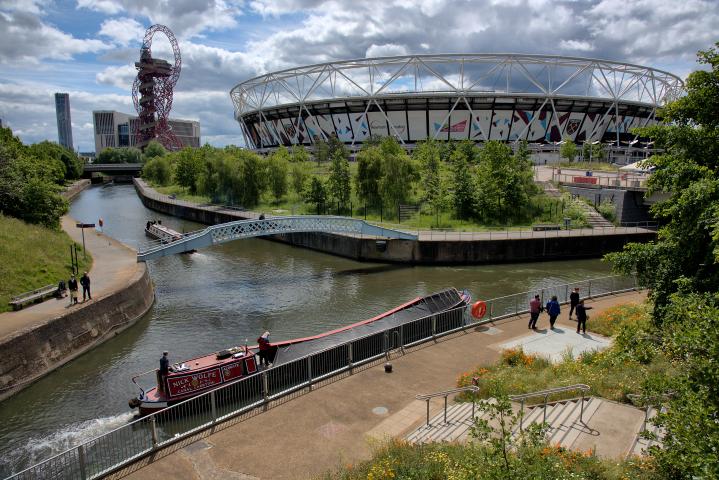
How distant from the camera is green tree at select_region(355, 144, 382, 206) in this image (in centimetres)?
4231

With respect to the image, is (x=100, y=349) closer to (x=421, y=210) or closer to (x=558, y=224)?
(x=421, y=210)

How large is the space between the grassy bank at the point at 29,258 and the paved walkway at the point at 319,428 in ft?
38.8

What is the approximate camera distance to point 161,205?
5653 centimetres

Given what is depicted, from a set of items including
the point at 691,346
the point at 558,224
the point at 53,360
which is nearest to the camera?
the point at 691,346

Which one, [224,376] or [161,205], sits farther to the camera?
[161,205]

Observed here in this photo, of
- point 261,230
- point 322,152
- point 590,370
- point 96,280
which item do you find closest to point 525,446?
point 590,370

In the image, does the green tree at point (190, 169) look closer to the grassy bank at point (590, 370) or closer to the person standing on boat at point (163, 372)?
the person standing on boat at point (163, 372)

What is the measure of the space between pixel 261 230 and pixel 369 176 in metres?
15.8

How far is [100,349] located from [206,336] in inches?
136

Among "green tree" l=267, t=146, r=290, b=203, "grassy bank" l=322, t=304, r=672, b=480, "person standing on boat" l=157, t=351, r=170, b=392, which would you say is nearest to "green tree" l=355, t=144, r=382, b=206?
"green tree" l=267, t=146, r=290, b=203

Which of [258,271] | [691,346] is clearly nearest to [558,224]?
[258,271]

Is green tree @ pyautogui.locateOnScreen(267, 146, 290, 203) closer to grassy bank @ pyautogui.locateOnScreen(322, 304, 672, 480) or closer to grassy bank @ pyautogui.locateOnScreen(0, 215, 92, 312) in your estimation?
grassy bank @ pyautogui.locateOnScreen(0, 215, 92, 312)

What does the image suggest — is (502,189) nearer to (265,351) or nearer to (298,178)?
(298,178)

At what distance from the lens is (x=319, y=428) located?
9.35m
